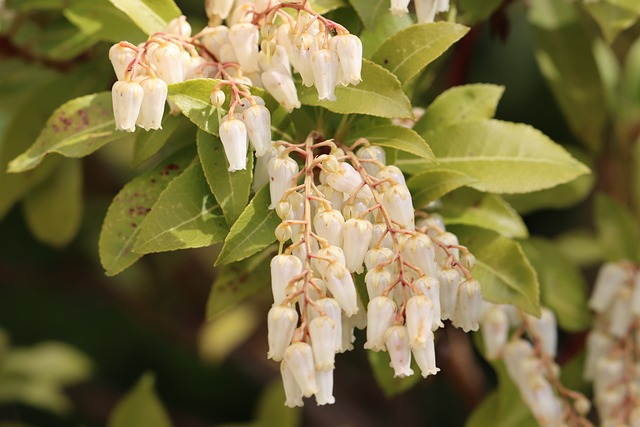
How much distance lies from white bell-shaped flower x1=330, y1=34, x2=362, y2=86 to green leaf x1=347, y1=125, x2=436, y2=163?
4.6 inches

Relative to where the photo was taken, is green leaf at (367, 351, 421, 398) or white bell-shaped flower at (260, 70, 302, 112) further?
green leaf at (367, 351, 421, 398)

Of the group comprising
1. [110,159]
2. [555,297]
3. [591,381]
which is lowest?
[110,159]

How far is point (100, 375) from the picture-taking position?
2.80 meters

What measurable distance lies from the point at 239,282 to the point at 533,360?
1.57 ft

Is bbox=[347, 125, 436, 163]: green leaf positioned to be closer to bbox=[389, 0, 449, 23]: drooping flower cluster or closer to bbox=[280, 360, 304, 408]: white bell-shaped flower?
bbox=[389, 0, 449, 23]: drooping flower cluster

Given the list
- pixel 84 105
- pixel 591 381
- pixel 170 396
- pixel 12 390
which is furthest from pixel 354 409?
pixel 84 105

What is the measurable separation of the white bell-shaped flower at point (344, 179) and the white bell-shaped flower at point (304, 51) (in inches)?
4.9

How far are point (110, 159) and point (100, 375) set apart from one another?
65cm

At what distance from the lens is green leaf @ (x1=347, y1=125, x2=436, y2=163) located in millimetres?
1166

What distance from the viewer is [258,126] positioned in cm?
110

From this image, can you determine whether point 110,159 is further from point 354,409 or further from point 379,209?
point 379,209

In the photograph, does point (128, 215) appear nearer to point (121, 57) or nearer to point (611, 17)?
point (121, 57)

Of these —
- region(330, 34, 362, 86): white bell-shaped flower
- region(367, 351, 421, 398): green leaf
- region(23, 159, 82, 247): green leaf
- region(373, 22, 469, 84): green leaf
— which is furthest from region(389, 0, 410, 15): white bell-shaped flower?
region(23, 159, 82, 247): green leaf

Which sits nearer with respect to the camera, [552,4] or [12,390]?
[552,4]
